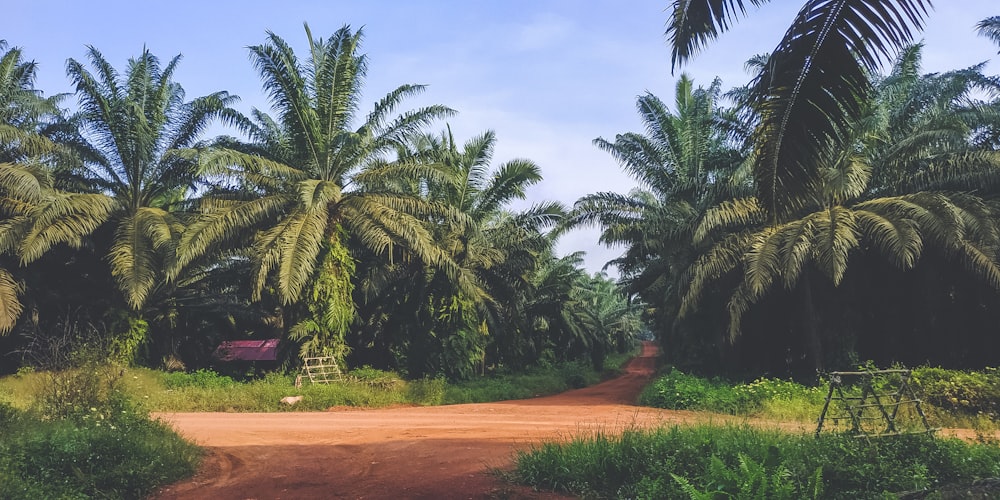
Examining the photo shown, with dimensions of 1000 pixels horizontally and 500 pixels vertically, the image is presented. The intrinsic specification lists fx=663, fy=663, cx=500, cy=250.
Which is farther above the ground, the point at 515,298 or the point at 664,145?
the point at 664,145

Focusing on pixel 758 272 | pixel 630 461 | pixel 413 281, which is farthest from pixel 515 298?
pixel 630 461

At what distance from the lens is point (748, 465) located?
5652mm

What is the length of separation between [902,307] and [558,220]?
1047cm

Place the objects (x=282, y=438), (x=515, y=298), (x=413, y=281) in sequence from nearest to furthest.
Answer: (x=282, y=438) < (x=413, y=281) < (x=515, y=298)

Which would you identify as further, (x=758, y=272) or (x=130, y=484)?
(x=758, y=272)

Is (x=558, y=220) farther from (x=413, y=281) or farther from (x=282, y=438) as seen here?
(x=282, y=438)

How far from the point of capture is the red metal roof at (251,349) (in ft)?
95.1

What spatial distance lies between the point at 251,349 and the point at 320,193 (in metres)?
16.2

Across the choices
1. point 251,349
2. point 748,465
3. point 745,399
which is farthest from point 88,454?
point 251,349

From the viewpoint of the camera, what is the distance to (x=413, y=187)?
898 inches

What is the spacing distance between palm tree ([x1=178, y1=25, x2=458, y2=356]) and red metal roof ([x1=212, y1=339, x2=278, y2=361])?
1078 centimetres

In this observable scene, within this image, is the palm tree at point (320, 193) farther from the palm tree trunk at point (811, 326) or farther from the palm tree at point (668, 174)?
the palm tree trunk at point (811, 326)

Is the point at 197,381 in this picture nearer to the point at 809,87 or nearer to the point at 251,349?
the point at 251,349

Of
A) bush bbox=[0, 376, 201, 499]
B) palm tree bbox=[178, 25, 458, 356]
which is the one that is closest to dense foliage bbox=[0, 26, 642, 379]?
palm tree bbox=[178, 25, 458, 356]
